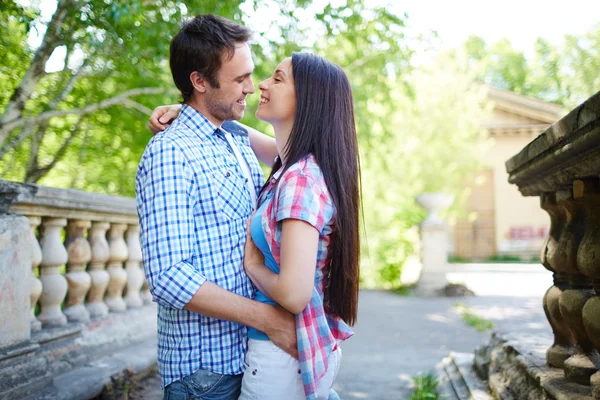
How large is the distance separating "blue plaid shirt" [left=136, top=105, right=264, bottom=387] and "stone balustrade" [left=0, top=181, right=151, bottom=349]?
4.49ft

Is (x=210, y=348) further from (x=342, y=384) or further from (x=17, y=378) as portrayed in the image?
(x=342, y=384)

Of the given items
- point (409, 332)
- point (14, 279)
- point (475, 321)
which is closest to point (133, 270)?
point (14, 279)

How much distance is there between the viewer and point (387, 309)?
9758mm

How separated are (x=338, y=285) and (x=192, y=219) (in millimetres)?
529

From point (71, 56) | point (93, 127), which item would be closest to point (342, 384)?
point (71, 56)

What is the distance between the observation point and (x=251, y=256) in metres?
1.89

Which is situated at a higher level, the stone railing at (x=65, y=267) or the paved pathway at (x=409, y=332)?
the stone railing at (x=65, y=267)

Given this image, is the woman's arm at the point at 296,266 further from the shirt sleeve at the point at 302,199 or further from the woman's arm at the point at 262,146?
the woman's arm at the point at 262,146

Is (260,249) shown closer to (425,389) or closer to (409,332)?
(425,389)

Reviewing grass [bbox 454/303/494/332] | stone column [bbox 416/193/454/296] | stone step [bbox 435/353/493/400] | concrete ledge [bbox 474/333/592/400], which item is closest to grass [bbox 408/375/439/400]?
stone step [bbox 435/353/493/400]

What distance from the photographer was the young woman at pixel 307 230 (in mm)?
1722

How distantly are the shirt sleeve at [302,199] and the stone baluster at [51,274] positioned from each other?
7.58 feet

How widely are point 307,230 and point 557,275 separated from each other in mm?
1524

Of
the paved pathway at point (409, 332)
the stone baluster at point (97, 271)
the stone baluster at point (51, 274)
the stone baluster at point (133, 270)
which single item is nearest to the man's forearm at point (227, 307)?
the stone baluster at point (51, 274)
